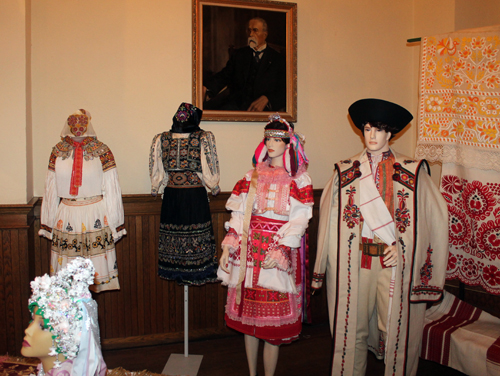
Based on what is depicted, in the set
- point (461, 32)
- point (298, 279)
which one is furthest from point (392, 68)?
point (298, 279)

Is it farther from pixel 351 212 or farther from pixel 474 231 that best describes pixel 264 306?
pixel 474 231

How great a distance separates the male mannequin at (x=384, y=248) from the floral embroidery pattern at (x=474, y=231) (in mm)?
587

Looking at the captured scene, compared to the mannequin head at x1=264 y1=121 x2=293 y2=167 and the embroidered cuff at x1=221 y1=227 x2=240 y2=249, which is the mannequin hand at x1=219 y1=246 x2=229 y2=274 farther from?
the mannequin head at x1=264 y1=121 x2=293 y2=167

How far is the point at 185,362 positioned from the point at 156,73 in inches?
86.9

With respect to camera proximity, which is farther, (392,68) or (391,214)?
(392,68)

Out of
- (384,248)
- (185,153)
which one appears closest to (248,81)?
(185,153)

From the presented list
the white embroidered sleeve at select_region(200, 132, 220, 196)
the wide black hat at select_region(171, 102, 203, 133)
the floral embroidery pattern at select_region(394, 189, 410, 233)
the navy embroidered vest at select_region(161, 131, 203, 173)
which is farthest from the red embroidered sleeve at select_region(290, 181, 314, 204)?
the wide black hat at select_region(171, 102, 203, 133)

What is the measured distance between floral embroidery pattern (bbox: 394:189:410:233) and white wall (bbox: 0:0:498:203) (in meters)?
1.40

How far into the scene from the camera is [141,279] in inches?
137

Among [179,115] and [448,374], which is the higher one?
[179,115]

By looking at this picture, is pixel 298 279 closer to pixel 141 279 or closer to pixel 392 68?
pixel 141 279

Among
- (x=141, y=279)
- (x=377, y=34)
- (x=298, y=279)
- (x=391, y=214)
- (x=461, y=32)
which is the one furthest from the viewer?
(x=377, y=34)

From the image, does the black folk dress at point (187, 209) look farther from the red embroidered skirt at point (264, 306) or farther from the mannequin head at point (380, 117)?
the mannequin head at point (380, 117)

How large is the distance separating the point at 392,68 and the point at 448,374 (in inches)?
101
